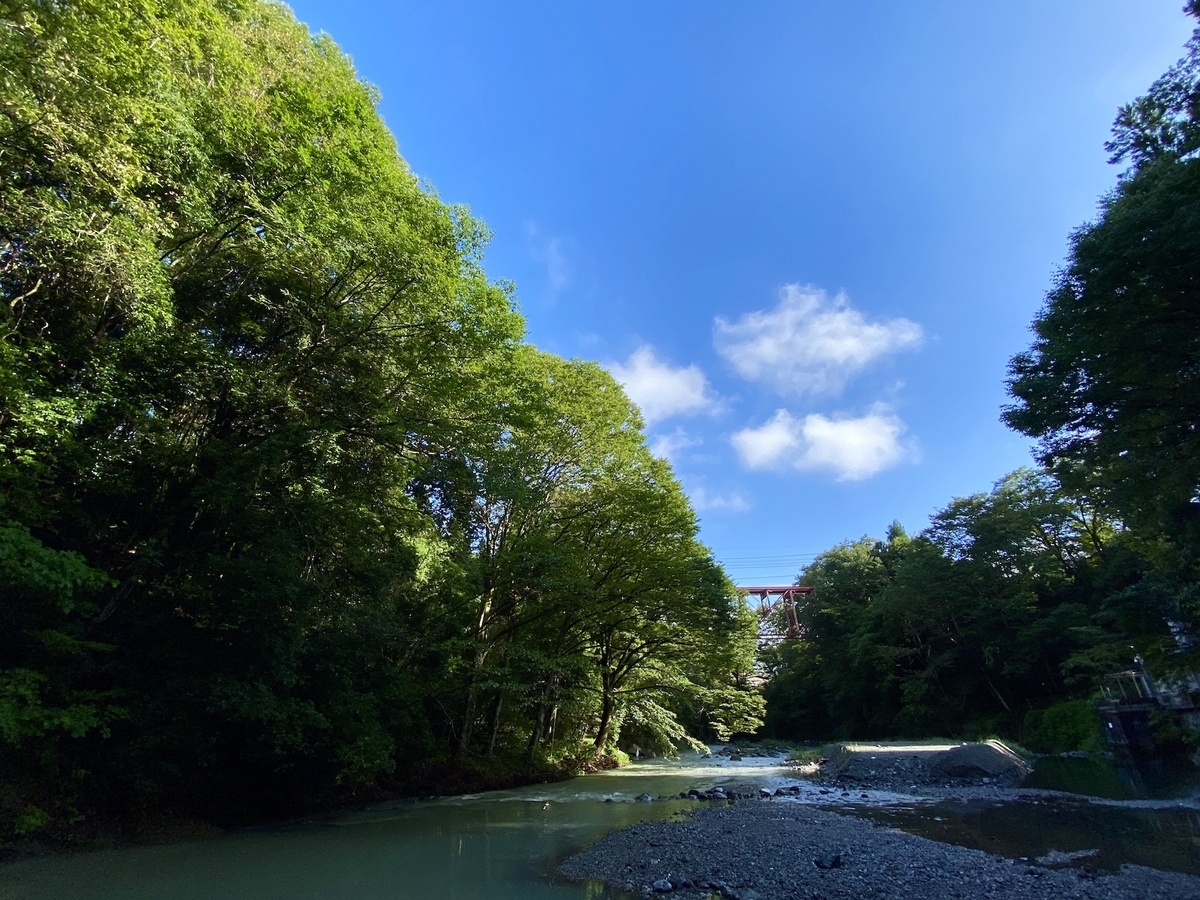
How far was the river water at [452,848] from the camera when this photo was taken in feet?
24.5

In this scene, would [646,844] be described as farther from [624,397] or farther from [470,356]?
[624,397]

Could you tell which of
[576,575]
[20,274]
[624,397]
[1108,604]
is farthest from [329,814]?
Answer: [1108,604]

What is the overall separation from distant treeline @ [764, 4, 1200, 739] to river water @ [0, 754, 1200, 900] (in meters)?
4.78

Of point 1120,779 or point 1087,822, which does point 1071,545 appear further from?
point 1087,822

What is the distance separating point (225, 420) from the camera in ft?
38.2

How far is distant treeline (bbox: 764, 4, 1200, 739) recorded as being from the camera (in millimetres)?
9906

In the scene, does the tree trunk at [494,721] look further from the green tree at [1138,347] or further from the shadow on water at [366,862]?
the green tree at [1138,347]

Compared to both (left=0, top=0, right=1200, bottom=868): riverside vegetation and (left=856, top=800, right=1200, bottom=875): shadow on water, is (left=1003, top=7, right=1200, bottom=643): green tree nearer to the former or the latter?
(left=0, top=0, right=1200, bottom=868): riverside vegetation

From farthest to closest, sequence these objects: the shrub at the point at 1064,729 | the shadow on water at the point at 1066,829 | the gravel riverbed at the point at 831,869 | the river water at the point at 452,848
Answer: the shrub at the point at 1064,729 < the shadow on water at the point at 1066,829 < the river water at the point at 452,848 < the gravel riverbed at the point at 831,869

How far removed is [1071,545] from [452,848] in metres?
38.7

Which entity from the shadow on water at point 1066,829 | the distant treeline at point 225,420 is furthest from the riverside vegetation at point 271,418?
the shadow on water at point 1066,829

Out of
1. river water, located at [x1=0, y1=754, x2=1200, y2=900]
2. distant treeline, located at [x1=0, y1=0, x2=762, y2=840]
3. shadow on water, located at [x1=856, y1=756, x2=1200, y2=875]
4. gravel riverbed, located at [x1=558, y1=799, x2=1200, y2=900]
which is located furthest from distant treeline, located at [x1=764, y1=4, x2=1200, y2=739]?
distant treeline, located at [x1=0, y1=0, x2=762, y2=840]

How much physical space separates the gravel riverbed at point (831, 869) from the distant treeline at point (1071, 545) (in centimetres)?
772

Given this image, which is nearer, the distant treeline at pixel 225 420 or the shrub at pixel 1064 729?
the distant treeline at pixel 225 420
